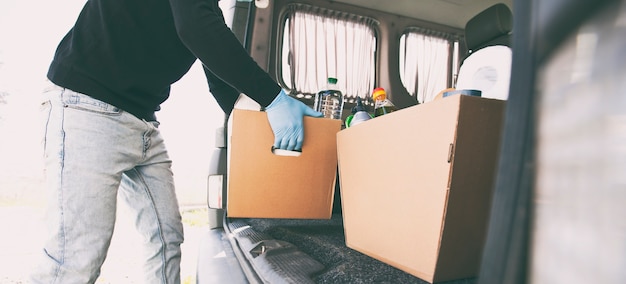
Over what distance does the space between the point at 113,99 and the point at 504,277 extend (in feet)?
3.16

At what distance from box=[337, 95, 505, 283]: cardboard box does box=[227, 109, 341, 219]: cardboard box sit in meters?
0.29

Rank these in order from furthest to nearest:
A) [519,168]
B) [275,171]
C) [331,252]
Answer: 1. [275,171]
2. [331,252]
3. [519,168]

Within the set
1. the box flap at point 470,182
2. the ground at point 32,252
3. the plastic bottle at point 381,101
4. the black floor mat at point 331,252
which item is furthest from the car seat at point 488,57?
the ground at point 32,252

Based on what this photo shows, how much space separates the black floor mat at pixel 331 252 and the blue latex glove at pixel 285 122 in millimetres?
329

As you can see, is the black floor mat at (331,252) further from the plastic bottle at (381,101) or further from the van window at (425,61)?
the van window at (425,61)

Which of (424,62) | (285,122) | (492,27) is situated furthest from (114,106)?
(424,62)

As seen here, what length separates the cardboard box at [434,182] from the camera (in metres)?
0.56

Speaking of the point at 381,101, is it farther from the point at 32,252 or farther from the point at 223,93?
the point at 32,252

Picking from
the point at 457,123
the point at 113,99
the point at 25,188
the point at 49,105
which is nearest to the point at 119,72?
the point at 113,99

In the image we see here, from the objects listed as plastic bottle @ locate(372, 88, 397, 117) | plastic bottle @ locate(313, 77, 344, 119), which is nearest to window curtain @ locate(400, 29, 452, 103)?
plastic bottle @ locate(313, 77, 344, 119)

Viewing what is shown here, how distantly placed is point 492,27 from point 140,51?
4.90 feet

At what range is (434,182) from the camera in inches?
23.5

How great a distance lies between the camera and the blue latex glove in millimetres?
956

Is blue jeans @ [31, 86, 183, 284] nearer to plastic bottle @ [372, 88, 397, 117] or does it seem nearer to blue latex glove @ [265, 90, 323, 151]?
blue latex glove @ [265, 90, 323, 151]
